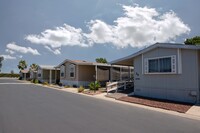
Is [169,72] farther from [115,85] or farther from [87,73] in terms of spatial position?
[87,73]

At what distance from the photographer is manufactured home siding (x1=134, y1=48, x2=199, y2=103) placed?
10.9 meters

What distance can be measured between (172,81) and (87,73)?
15.1m

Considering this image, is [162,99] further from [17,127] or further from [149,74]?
[17,127]

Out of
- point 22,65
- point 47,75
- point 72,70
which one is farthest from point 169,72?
point 22,65

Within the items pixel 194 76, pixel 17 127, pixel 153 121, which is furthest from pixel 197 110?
pixel 17 127

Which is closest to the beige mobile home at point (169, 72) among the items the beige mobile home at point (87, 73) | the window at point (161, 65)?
the window at point (161, 65)

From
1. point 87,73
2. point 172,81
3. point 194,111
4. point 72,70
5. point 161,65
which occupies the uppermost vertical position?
point 161,65

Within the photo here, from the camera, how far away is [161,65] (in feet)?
41.1

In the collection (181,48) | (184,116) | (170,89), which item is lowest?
(184,116)

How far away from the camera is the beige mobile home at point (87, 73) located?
24.1 meters

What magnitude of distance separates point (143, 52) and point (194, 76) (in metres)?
4.29

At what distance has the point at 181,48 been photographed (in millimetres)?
11320

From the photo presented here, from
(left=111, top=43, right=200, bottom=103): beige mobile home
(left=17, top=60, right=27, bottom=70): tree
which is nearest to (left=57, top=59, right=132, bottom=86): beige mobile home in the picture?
(left=111, top=43, right=200, bottom=103): beige mobile home

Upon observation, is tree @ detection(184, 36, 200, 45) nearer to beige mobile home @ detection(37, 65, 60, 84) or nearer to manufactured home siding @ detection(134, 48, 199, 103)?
manufactured home siding @ detection(134, 48, 199, 103)
